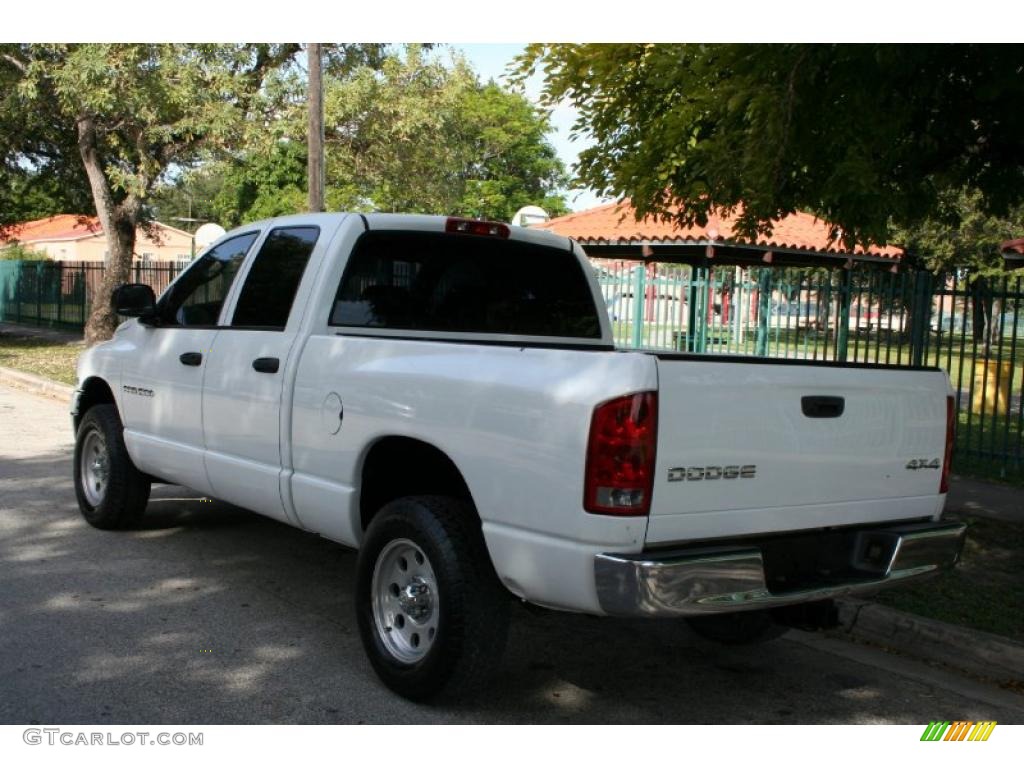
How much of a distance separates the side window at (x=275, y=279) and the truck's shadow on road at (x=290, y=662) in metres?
1.49

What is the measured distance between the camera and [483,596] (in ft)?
13.4

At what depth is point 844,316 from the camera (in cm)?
1142

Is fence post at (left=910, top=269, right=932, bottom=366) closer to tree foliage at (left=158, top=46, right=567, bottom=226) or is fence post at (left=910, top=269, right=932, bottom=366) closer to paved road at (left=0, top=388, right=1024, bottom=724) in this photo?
tree foliage at (left=158, top=46, right=567, bottom=226)

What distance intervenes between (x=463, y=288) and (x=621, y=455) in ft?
7.35

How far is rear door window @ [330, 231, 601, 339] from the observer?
17.7 ft

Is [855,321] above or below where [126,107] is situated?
below

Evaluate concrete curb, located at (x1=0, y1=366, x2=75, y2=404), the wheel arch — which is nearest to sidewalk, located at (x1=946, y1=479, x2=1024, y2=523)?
the wheel arch

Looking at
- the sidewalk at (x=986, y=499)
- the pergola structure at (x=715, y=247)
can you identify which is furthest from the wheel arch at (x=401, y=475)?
the pergola structure at (x=715, y=247)

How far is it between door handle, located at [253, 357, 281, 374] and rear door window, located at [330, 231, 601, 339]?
36cm

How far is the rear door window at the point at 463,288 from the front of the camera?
5.39m

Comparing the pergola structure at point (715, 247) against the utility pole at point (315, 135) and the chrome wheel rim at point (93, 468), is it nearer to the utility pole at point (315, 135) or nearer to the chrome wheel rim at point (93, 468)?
the utility pole at point (315, 135)

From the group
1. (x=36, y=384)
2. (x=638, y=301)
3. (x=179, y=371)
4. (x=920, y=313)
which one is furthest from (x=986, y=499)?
(x=36, y=384)

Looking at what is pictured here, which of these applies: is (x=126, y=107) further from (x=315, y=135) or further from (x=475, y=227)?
(x=475, y=227)

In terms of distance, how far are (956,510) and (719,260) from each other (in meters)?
13.2
